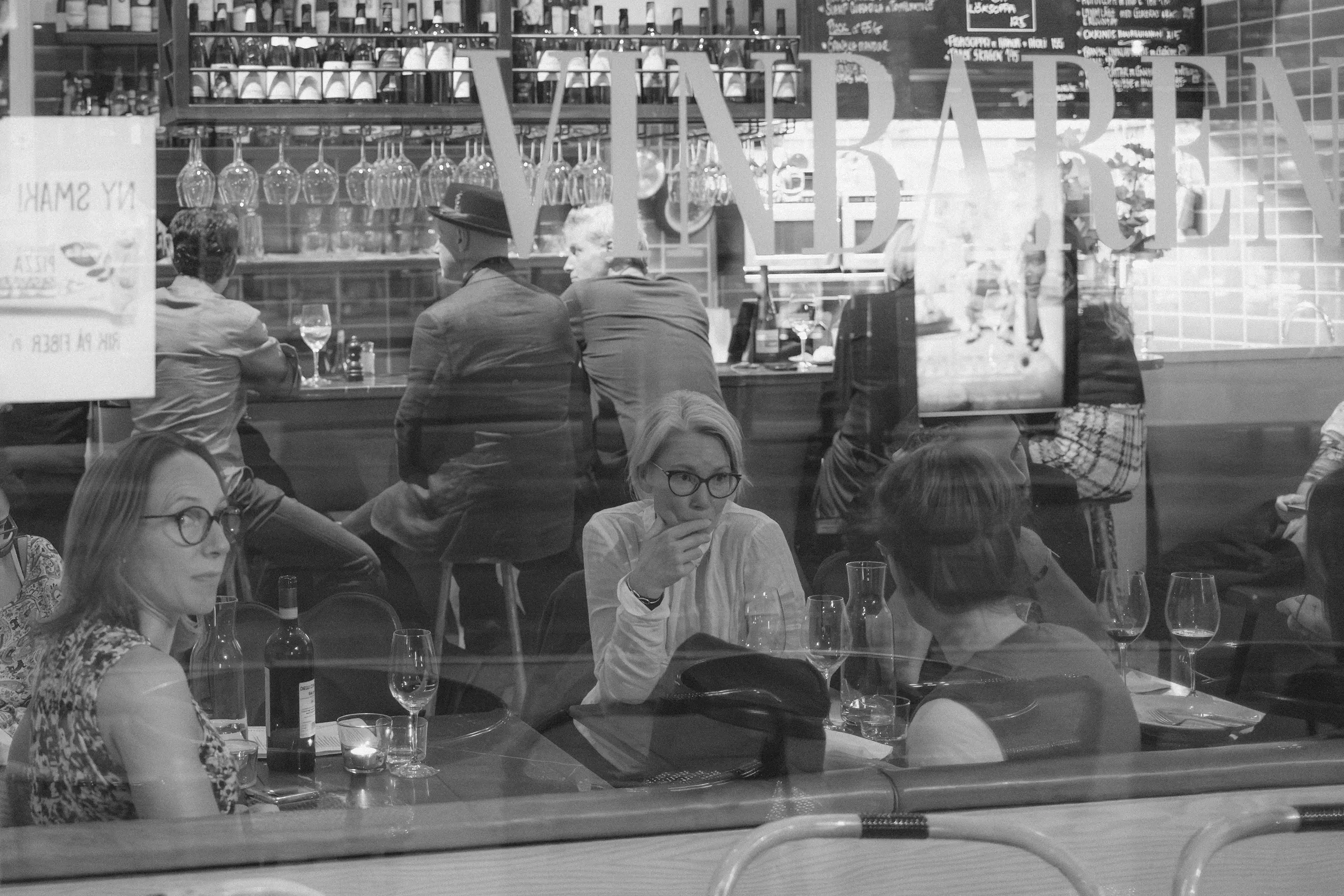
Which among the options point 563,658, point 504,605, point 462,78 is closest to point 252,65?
point 462,78

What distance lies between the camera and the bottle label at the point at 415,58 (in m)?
3.92

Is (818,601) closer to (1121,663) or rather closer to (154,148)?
(1121,663)

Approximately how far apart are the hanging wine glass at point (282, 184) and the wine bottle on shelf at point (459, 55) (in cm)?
58

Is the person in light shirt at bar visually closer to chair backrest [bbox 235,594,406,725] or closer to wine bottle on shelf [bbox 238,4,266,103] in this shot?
chair backrest [bbox 235,594,406,725]

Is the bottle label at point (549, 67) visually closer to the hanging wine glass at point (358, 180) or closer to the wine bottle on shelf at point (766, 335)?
the hanging wine glass at point (358, 180)

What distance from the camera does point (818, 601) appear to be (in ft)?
8.30

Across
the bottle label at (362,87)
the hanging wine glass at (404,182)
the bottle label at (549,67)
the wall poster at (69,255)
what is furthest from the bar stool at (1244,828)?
the bottle label at (362,87)

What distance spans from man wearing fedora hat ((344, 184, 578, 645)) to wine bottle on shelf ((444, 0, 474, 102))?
0.33 m

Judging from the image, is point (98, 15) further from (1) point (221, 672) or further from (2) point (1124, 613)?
(2) point (1124, 613)

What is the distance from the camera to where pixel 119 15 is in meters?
4.39

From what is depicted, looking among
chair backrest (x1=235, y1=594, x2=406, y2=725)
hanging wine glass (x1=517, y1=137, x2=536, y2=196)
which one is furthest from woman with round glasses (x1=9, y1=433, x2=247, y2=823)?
hanging wine glass (x1=517, y1=137, x2=536, y2=196)

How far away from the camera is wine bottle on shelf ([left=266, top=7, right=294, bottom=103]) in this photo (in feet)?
13.8

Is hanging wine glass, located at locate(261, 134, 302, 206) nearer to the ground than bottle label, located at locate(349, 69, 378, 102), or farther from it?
nearer to the ground

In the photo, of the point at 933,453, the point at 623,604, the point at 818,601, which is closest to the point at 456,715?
the point at 623,604
